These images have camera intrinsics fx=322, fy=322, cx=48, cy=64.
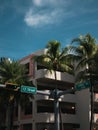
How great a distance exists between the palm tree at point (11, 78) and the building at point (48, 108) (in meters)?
4.42

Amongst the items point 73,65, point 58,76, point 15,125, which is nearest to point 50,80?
point 58,76

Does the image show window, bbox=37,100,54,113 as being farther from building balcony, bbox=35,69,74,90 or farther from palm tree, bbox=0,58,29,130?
palm tree, bbox=0,58,29,130

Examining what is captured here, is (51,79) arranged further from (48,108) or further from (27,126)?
(27,126)

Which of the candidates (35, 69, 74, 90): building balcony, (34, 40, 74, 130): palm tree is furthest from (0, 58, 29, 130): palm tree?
(35, 69, 74, 90): building balcony

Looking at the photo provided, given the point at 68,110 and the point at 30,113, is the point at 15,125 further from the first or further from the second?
the point at 68,110

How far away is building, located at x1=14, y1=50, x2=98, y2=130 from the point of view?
147 ft

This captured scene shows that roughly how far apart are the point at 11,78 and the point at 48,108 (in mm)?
9985

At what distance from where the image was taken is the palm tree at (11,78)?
39344 millimetres

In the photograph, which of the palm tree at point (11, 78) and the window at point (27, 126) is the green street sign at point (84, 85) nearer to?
the palm tree at point (11, 78)

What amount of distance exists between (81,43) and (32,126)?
1380 centimetres

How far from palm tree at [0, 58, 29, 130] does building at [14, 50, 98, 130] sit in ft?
14.5

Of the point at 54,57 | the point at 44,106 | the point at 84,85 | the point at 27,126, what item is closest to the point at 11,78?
the point at 54,57

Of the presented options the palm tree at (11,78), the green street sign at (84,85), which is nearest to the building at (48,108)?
the palm tree at (11,78)

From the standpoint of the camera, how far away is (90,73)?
38.4m
